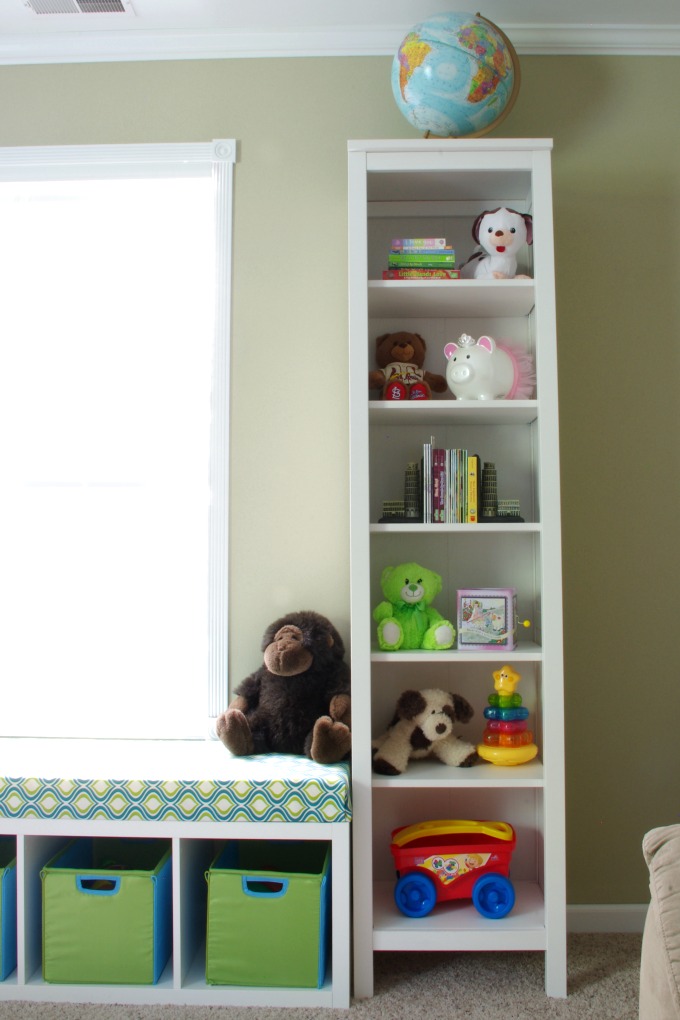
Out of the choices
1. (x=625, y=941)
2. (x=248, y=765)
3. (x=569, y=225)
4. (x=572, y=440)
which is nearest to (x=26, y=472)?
(x=248, y=765)

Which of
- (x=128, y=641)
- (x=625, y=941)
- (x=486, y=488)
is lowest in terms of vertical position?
(x=625, y=941)

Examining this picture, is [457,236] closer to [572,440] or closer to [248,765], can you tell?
[572,440]

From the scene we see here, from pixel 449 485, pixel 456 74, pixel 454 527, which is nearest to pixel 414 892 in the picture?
pixel 454 527

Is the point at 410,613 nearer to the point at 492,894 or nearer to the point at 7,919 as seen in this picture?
the point at 492,894

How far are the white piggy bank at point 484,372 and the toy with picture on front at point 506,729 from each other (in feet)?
2.24

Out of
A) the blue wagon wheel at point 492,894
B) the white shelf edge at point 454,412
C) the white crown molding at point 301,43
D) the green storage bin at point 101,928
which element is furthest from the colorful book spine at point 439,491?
the white crown molding at point 301,43

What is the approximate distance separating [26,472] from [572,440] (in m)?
1.54

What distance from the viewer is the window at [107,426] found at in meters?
2.27

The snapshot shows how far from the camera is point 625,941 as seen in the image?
2104 millimetres

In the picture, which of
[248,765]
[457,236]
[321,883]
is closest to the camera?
[321,883]

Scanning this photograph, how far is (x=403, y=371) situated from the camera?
81.4 inches

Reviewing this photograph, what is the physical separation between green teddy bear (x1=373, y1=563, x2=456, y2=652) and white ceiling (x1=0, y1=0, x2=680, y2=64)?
1465 mm

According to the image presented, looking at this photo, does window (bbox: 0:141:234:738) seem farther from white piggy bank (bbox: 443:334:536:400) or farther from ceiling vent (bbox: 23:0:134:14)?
white piggy bank (bbox: 443:334:536:400)

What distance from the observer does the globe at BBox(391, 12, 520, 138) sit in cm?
193
